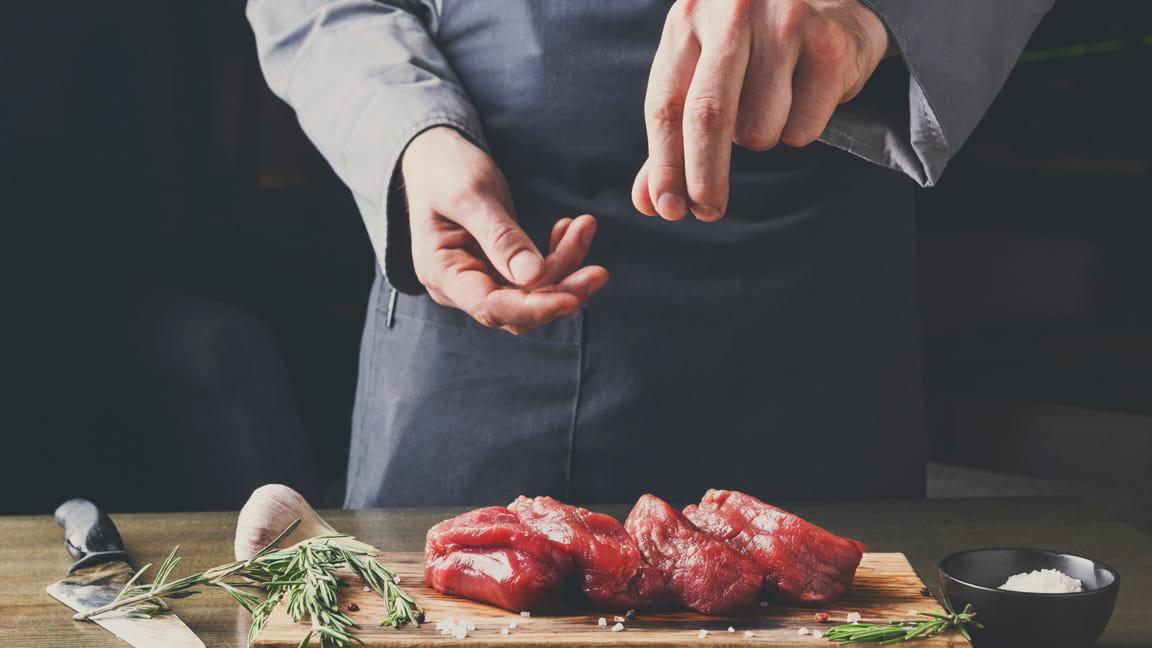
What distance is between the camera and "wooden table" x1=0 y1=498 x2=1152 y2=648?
3.21 feet

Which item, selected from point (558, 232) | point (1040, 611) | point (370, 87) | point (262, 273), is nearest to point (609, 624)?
point (1040, 611)

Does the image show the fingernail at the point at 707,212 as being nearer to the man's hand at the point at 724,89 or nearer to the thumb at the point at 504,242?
the man's hand at the point at 724,89

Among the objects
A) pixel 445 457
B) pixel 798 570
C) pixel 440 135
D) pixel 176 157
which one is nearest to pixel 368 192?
pixel 440 135

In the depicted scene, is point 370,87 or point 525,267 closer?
point 525,267

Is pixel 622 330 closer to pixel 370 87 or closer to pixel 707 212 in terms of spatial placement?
pixel 370 87

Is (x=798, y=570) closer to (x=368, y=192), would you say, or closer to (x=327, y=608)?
(x=327, y=608)

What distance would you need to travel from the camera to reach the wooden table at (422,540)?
0.98m

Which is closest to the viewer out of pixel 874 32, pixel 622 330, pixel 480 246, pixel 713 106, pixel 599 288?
pixel 713 106

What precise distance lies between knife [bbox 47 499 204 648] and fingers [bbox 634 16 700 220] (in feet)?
1.67

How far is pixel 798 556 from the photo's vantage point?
3.09ft

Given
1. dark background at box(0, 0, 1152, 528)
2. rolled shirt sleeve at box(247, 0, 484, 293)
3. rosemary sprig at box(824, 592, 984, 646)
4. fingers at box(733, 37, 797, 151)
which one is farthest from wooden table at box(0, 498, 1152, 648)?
dark background at box(0, 0, 1152, 528)

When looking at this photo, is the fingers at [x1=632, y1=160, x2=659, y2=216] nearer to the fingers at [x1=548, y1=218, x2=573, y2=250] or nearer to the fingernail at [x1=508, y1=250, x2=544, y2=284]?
the fingernail at [x1=508, y1=250, x2=544, y2=284]

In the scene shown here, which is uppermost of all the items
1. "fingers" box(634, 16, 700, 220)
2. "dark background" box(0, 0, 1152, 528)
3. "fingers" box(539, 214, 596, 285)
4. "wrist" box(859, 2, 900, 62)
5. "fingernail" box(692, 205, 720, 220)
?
"wrist" box(859, 2, 900, 62)

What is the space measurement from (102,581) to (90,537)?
95 mm
